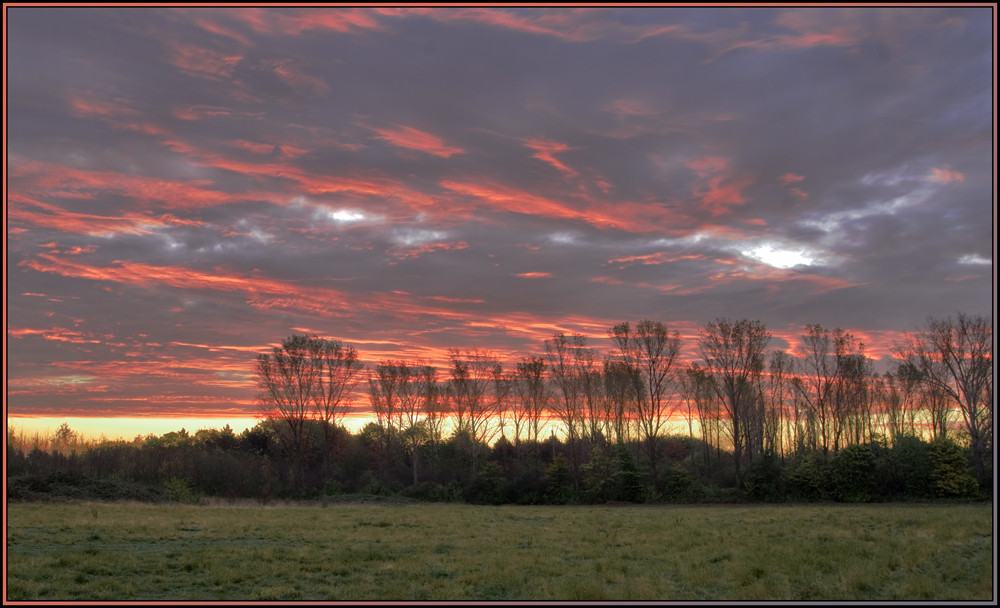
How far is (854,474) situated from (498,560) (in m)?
→ 31.2

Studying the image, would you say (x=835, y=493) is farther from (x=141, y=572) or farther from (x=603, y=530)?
(x=141, y=572)

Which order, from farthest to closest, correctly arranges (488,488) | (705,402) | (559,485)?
(705,402), (488,488), (559,485)

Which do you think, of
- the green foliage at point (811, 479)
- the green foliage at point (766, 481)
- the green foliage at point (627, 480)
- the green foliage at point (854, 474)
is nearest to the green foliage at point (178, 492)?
the green foliage at point (627, 480)

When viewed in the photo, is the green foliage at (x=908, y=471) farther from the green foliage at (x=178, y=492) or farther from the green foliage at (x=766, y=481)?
the green foliage at (x=178, y=492)

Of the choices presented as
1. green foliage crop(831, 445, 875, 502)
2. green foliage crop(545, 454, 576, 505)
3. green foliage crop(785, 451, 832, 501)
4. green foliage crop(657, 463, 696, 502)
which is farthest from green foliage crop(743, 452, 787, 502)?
green foliage crop(545, 454, 576, 505)

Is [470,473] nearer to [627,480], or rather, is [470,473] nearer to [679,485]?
[627,480]

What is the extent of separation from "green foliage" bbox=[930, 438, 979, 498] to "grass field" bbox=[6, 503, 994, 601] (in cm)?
1643

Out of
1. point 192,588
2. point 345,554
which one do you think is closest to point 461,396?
point 345,554

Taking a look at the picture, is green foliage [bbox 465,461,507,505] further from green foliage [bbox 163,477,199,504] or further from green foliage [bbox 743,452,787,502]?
green foliage [bbox 163,477,199,504]

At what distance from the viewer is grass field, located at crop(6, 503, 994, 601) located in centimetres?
1199

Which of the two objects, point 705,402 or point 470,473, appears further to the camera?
point 705,402

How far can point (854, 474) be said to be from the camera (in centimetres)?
3791

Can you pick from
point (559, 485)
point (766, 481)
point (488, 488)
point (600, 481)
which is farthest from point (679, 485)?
point (488, 488)

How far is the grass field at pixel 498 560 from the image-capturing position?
11992 mm
